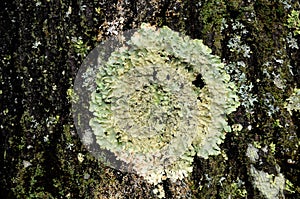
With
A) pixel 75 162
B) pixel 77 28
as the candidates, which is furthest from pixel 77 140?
pixel 77 28

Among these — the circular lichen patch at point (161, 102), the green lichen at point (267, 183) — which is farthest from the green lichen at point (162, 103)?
the green lichen at point (267, 183)

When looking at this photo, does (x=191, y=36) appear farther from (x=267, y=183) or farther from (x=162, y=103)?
(x=267, y=183)

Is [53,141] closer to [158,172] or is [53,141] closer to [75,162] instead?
[75,162]

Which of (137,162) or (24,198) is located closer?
(137,162)

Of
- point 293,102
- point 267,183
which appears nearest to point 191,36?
point 293,102

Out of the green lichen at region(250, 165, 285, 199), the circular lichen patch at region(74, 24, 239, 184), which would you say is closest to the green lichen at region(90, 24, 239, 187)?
the circular lichen patch at region(74, 24, 239, 184)

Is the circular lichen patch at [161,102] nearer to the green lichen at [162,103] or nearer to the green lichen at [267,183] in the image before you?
the green lichen at [162,103]
